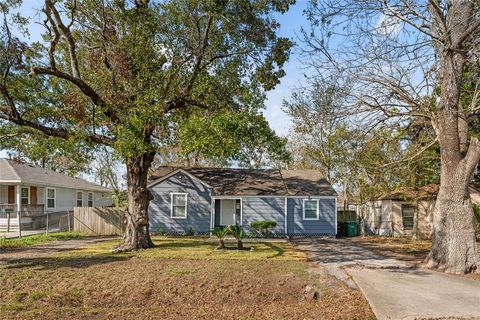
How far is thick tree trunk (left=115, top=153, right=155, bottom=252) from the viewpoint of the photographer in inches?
573

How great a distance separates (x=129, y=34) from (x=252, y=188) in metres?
12.1

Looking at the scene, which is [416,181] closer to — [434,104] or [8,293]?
[434,104]

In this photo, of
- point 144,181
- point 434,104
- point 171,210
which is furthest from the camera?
point 171,210

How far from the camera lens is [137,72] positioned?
1364 cm

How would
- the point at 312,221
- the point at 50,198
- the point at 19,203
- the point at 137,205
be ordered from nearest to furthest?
the point at 137,205, the point at 312,221, the point at 19,203, the point at 50,198

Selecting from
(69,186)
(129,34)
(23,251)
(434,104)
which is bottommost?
(23,251)

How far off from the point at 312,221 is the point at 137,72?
13.2 m

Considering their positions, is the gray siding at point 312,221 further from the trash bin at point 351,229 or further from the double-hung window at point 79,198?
the double-hung window at point 79,198

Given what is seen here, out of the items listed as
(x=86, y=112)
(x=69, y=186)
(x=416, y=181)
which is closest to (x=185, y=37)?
(x=86, y=112)

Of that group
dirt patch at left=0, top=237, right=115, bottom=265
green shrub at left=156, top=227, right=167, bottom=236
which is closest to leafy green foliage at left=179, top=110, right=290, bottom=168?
dirt patch at left=0, top=237, right=115, bottom=265

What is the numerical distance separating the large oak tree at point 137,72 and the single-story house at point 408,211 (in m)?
12.7

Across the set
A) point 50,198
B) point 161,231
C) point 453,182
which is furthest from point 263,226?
point 50,198

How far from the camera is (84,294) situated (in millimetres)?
8406

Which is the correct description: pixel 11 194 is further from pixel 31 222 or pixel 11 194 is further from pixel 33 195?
pixel 31 222
